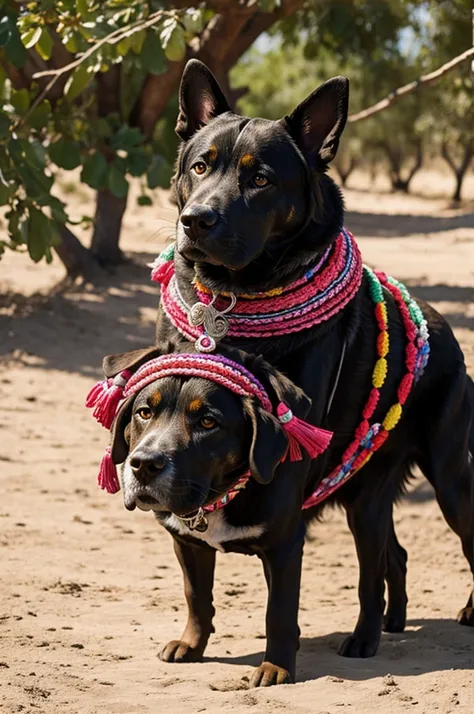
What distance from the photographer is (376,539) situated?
193 inches

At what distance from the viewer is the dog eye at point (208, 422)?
150 inches

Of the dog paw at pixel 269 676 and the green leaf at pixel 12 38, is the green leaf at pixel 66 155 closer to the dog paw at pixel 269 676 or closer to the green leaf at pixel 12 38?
the green leaf at pixel 12 38

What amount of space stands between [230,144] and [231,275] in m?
0.45

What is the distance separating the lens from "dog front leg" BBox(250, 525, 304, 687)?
414 centimetres

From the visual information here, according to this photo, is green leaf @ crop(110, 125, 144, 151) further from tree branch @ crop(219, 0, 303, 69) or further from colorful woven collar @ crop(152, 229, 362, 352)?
colorful woven collar @ crop(152, 229, 362, 352)

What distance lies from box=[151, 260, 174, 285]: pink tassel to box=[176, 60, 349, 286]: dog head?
39cm

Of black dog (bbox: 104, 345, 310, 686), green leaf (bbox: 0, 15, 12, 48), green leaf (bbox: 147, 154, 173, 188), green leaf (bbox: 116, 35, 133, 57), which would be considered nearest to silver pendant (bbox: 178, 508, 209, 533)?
black dog (bbox: 104, 345, 310, 686)

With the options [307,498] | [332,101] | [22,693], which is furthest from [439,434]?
[22,693]

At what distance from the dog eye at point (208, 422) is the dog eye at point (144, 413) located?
184 millimetres

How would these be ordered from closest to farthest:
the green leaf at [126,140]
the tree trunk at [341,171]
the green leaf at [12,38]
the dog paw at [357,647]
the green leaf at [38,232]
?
the dog paw at [357,647], the green leaf at [12,38], the green leaf at [38,232], the green leaf at [126,140], the tree trunk at [341,171]

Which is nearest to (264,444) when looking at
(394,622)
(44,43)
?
(394,622)

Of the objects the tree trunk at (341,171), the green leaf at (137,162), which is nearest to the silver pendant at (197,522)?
the green leaf at (137,162)

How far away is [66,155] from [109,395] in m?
4.53

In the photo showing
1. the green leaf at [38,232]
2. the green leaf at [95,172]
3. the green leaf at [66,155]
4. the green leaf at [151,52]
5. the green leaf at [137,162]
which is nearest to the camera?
the green leaf at [151,52]
